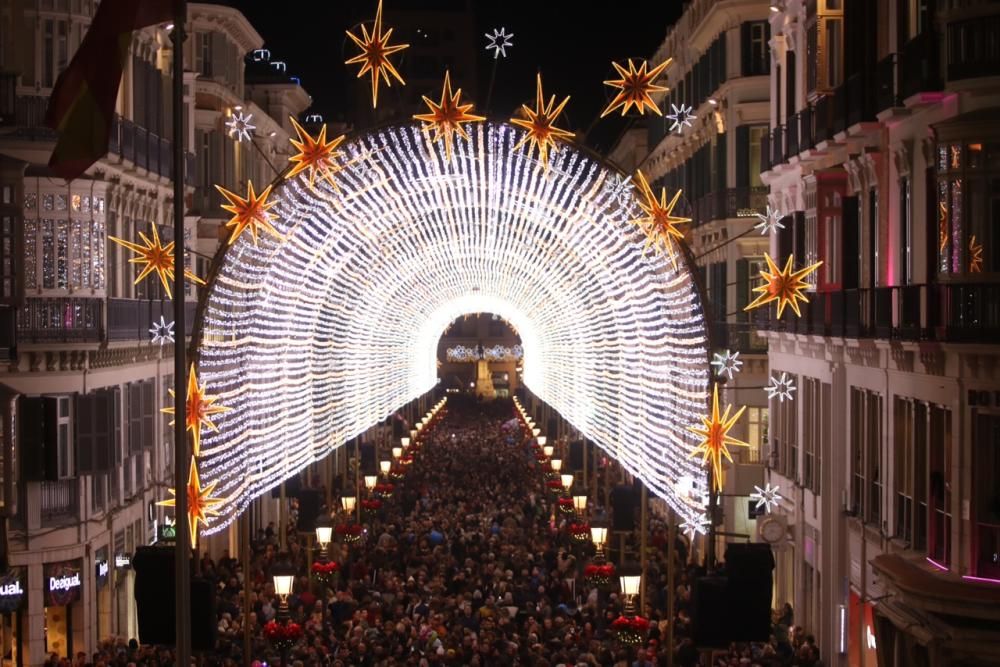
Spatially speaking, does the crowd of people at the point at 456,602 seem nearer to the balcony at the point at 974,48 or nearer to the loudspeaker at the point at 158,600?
the loudspeaker at the point at 158,600

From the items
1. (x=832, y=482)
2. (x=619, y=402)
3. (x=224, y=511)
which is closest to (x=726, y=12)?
(x=619, y=402)

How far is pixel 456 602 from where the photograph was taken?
29469mm

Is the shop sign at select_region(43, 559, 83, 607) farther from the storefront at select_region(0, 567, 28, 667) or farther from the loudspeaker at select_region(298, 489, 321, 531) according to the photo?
the loudspeaker at select_region(298, 489, 321, 531)

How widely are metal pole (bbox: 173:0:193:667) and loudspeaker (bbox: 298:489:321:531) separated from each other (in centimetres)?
1663

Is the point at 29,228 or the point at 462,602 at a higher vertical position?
the point at 29,228

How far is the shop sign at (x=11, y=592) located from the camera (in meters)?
26.9

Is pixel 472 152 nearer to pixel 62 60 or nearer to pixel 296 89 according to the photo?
pixel 62 60

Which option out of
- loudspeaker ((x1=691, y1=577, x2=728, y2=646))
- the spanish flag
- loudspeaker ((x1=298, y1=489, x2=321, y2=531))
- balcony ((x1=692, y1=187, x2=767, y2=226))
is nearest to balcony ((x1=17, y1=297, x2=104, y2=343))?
loudspeaker ((x1=298, y1=489, x2=321, y2=531))

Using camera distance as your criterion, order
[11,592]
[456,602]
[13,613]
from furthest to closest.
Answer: [456,602]
[13,613]
[11,592]

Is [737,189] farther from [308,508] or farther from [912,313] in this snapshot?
[912,313]

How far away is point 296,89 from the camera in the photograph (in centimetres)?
6506

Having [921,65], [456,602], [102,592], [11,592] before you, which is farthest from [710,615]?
[102,592]

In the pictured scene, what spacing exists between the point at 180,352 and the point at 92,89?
96.8 inches

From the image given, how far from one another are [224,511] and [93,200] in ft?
28.0
